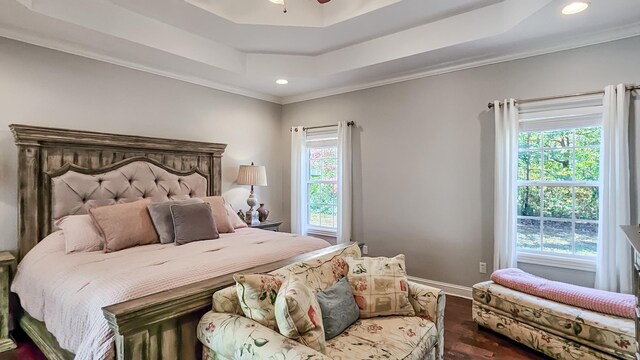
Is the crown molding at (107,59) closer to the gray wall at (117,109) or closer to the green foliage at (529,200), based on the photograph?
the gray wall at (117,109)

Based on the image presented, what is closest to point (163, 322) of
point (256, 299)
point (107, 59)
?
point (256, 299)

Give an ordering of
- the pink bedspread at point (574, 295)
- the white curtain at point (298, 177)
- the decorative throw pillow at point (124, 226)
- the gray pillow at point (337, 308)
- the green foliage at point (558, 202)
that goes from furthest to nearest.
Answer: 1. the white curtain at point (298, 177)
2. the green foliage at point (558, 202)
3. the decorative throw pillow at point (124, 226)
4. the pink bedspread at point (574, 295)
5. the gray pillow at point (337, 308)

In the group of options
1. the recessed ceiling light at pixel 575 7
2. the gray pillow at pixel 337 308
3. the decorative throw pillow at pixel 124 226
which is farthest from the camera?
the decorative throw pillow at pixel 124 226

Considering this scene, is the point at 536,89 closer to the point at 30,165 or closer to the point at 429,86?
the point at 429,86

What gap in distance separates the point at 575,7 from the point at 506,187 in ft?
4.96

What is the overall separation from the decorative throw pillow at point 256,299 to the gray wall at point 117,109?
244cm

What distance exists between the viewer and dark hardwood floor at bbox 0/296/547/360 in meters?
2.37

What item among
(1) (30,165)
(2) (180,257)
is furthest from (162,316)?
(1) (30,165)

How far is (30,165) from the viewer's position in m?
2.67

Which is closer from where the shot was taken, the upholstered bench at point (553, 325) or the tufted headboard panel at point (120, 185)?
the upholstered bench at point (553, 325)

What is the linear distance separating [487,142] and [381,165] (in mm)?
1198

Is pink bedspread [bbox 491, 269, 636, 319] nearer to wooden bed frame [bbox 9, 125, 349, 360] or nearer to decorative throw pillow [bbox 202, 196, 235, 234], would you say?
wooden bed frame [bbox 9, 125, 349, 360]

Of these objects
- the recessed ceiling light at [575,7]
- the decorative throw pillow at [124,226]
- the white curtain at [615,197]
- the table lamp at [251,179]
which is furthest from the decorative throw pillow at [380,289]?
the table lamp at [251,179]

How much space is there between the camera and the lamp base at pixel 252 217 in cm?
416
